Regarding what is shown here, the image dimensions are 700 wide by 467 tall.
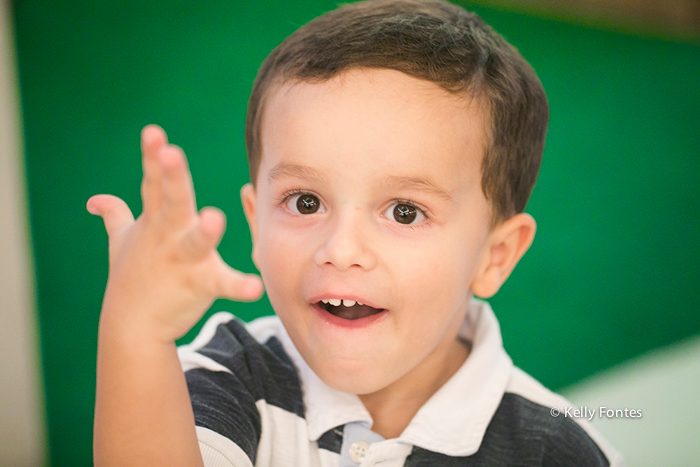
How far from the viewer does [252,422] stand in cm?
64

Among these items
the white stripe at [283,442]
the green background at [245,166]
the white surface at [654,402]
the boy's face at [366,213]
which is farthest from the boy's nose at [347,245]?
the white surface at [654,402]

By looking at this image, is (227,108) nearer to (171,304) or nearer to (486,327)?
(486,327)

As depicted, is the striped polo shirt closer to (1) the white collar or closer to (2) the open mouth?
(1) the white collar

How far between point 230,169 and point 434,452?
27.7 inches

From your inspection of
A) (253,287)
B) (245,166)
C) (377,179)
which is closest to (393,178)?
(377,179)

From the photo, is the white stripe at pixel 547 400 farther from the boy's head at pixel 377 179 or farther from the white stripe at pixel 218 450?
the white stripe at pixel 218 450

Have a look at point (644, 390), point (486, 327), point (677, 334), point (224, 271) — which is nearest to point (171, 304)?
point (224, 271)

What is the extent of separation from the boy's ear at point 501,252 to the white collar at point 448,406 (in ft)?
0.27

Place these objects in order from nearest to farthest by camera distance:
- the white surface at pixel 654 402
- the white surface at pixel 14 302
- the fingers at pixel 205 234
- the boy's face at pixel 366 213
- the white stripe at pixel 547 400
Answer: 1. the fingers at pixel 205 234
2. the boy's face at pixel 366 213
3. the white stripe at pixel 547 400
4. the white surface at pixel 14 302
5. the white surface at pixel 654 402

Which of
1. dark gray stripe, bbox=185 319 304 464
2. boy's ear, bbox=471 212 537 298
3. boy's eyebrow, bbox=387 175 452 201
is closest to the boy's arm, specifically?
dark gray stripe, bbox=185 319 304 464

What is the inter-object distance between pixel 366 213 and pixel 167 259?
229 mm

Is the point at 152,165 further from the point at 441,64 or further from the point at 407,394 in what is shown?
the point at 407,394

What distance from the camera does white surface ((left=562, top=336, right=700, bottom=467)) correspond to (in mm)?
1078

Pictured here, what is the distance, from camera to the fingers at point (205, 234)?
36cm
